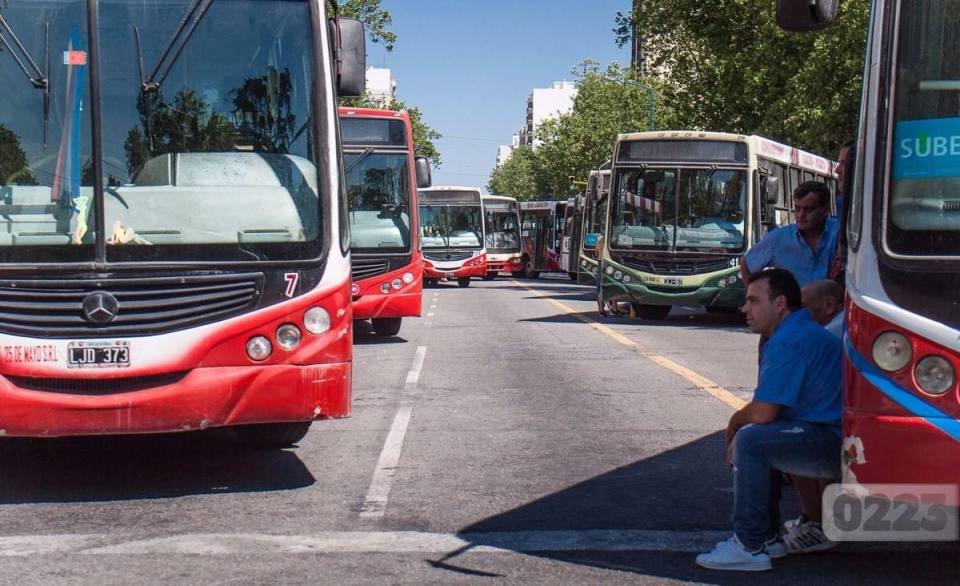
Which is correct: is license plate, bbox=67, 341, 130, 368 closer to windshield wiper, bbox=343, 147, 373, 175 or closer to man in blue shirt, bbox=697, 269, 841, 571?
man in blue shirt, bbox=697, 269, 841, 571

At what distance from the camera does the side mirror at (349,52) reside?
8.25m

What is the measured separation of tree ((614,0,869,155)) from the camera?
3200 centimetres

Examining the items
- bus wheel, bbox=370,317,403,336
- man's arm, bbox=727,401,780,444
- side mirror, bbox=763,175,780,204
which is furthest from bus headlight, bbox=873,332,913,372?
side mirror, bbox=763,175,780,204

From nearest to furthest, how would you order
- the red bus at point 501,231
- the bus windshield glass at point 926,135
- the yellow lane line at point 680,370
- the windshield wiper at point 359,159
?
the bus windshield glass at point 926,135, the yellow lane line at point 680,370, the windshield wiper at point 359,159, the red bus at point 501,231

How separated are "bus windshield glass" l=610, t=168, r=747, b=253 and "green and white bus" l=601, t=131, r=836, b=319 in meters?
0.02

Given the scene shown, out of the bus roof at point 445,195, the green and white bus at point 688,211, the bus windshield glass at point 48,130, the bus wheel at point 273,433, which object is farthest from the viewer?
the bus roof at point 445,195

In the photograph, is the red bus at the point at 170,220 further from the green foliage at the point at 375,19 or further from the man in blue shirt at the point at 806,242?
the green foliage at the point at 375,19

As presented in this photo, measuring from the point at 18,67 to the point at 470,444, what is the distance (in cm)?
367

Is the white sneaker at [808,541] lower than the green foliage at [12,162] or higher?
lower

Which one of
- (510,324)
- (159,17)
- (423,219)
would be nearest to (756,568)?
(159,17)

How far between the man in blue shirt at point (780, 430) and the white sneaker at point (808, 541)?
211mm

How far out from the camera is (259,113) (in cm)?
784

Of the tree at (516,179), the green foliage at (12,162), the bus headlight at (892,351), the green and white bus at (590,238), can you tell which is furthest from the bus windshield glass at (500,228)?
the tree at (516,179)

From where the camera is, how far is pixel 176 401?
7266 mm
